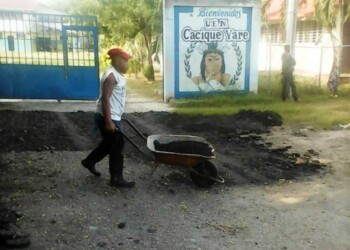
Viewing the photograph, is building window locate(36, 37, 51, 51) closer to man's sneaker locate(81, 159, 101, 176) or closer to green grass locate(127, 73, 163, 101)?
green grass locate(127, 73, 163, 101)

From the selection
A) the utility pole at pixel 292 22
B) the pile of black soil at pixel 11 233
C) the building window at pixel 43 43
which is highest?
the utility pole at pixel 292 22

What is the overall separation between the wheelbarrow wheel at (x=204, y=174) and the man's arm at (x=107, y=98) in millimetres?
1262

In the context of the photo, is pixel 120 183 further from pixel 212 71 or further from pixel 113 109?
pixel 212 71

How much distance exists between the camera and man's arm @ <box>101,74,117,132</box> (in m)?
5.21

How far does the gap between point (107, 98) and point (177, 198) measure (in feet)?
4.97

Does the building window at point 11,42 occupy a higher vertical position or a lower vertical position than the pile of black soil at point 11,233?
higher

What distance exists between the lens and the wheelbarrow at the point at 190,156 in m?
5.42

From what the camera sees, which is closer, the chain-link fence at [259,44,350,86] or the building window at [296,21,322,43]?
the chain-link fence at [259,44,350,86]

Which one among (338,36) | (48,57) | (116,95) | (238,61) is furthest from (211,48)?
(116,95)

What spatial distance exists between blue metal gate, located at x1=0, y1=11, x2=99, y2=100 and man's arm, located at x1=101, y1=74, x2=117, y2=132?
23.5 ft

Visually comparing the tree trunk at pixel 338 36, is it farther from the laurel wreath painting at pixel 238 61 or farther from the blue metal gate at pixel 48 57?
the blue metal gate at pixel 48 57

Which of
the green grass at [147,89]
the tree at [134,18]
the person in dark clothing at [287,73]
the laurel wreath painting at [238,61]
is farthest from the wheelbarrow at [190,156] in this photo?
the tree at [134,18]

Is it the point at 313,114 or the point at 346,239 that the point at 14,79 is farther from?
the point at 346,239

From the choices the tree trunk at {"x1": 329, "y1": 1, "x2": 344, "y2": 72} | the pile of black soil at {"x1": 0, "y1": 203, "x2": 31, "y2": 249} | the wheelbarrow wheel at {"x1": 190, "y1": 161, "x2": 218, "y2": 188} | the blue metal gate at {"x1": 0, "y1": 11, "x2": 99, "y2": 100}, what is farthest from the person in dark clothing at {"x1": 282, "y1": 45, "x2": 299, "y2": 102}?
the pile of black soil at {"x1": 0, "y1": 203, "x2": 31, "y2": 249}
